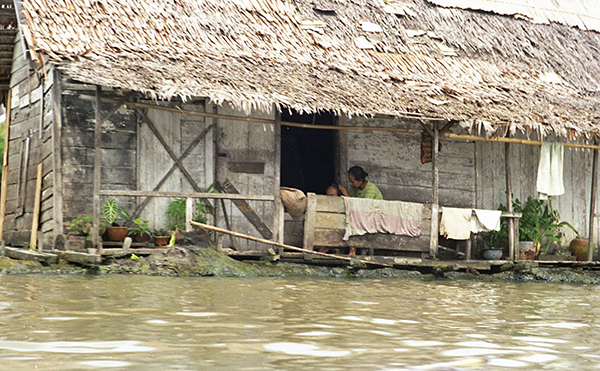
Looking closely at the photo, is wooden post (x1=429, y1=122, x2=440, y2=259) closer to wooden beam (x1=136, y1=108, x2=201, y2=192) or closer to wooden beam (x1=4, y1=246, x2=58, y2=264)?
wooden beam (x1=136, y1=108, x2=201, y2=192)

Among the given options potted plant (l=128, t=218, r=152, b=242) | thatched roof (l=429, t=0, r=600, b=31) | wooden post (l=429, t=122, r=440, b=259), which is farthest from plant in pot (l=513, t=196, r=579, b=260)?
potted plant (l=128, t=218, r=152, b=242)

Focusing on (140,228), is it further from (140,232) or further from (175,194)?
(175,194)

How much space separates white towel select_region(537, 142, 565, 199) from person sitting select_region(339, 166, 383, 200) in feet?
7.95

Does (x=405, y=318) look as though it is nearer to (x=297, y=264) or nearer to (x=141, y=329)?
(x=141, y=329)

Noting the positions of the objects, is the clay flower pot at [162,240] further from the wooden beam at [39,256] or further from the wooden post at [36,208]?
the wooden post at [36,208]

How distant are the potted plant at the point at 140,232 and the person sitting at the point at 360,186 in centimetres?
275

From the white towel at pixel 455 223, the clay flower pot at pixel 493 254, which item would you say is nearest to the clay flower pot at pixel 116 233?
the white towel at pixel 455 223

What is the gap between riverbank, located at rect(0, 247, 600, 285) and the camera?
9195mm

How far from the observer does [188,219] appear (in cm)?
1005

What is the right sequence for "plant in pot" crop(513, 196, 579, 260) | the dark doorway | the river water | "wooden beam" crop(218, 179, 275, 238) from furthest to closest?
the dark doorway → "plant in pot" crop(513, 196, 579, 260) → "wooden beam" crop(218, 179, 275, 238) → the river water

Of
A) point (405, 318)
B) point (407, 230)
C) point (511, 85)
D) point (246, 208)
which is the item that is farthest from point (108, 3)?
point (405, 318)

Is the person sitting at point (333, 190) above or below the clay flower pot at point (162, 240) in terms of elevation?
above

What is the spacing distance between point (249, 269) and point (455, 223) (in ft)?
10.0

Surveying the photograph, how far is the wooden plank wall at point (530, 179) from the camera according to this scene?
13047mm
